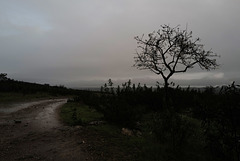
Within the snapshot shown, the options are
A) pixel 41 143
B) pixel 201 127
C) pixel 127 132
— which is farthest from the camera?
pixel 127 132

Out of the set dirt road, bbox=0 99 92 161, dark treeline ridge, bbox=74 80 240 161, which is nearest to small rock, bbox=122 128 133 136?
dark treeline ridge, bbox=74 80 240 161

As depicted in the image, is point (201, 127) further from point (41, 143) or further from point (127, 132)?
point (41, 143)

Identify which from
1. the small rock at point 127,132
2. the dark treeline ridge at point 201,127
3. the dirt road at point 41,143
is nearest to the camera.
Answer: the dark treeline ridge at point 201,127

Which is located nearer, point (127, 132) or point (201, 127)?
point (201, 127)

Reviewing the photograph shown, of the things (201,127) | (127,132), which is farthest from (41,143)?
(201,127)

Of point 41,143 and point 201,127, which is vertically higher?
point 201,127

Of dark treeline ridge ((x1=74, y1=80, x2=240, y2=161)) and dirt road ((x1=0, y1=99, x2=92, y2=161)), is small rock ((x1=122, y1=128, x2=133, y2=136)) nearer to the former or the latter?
dark treeline ridge ((x1=74, y1=80, x2=240, y2=161))

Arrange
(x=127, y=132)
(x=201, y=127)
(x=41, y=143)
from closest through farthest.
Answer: (x=201, y=127) → (x=41, y=143) → (x=127, y=132)

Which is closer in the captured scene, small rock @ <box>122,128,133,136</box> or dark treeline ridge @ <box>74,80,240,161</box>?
dark treeline ridge @ <box>74,80,240,161</box>

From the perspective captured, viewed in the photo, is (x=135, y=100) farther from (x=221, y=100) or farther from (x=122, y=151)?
(x=221, y=100)

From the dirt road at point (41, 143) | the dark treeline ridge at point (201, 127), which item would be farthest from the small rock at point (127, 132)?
the dirt road at point (41, 143)

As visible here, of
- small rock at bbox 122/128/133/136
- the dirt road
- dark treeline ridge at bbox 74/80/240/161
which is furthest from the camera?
small rock at bbox 122/128/133/136

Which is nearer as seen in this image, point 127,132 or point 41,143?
point 41,143

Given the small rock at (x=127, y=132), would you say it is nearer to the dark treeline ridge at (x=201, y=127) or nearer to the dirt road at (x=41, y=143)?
the dark treeline ridge at (x=201, y=127)
